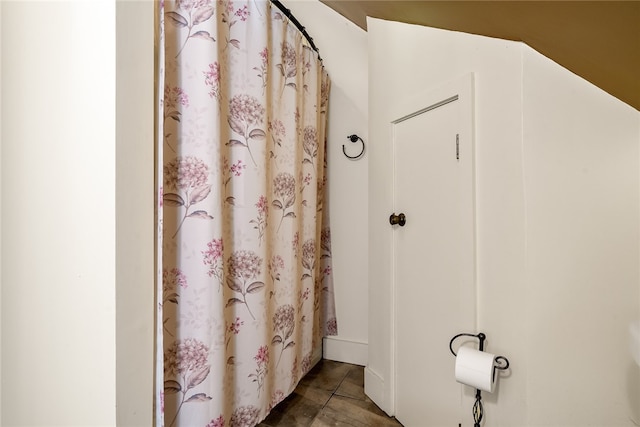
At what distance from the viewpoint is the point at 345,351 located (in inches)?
76.2

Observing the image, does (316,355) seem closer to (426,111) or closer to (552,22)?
(426,111)

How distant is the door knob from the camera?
1324 millimetres

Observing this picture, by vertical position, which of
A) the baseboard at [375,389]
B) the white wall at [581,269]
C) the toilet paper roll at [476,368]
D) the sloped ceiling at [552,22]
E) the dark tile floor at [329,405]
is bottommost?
the dark tile floor at [329,405]

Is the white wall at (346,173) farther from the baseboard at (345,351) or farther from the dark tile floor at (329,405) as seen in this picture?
the dark tile floor at (329,405)

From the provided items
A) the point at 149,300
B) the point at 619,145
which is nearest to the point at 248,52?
the point at 149,300

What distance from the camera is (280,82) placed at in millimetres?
1407

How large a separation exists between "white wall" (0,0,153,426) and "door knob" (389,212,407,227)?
3.34ft

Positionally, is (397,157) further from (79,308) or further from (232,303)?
(79,308)

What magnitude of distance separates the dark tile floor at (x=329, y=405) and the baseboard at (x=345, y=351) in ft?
0.38

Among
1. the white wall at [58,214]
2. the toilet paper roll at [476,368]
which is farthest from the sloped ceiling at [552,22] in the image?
the toilet paper roll at [476,368]

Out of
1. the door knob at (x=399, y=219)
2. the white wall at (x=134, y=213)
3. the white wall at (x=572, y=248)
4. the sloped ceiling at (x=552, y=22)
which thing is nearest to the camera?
the sloped ceiling at (x=552, y=22)

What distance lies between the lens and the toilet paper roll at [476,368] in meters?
0.88

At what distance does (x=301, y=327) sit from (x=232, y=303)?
1.91 ft

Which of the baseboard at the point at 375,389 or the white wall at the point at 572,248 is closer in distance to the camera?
the white wall at the point at 572,248
